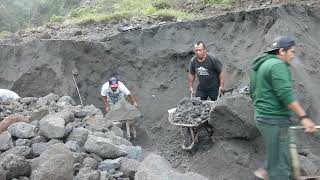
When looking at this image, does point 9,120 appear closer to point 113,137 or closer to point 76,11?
point 113,137

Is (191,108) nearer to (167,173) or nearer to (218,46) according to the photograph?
(167,173)

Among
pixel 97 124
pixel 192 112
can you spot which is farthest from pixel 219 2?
pixel 97 124

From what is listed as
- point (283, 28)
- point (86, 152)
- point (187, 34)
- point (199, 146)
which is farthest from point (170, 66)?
point (86, 152)

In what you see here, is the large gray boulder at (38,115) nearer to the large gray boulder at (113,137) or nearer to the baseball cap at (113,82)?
the large gray boulder at (113,137)

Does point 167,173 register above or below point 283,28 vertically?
below

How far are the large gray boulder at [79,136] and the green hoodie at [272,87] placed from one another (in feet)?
8.90

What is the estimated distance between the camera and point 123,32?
1180 centimetres

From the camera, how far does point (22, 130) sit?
6500mm

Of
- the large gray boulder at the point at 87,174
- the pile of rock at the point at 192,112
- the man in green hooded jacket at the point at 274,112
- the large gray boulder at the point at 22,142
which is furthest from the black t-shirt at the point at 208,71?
the man in green hooded jacket at the point at 274,112

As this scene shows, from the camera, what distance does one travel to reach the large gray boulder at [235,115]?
7.30 metres

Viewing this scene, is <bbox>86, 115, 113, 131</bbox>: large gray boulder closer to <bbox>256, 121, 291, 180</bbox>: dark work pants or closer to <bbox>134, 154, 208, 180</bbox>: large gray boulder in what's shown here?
<bbox>134, 154, 208, 180</bbox>: large gray boulder

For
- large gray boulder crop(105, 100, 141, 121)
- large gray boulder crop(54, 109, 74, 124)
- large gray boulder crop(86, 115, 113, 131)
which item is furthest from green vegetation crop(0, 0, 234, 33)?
large gray boulder crop(54, 109, 74, 124)

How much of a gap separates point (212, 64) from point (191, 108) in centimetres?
105

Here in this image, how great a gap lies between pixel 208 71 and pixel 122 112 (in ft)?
5.61
